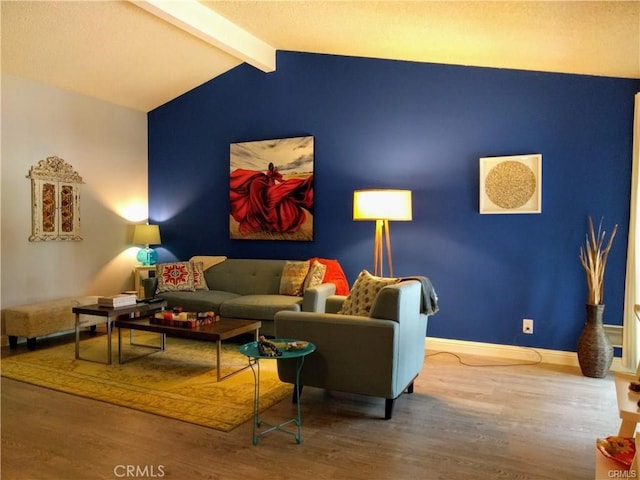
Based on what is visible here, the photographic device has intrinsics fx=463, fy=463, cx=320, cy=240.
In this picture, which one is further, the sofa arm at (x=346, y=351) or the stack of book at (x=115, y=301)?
the stack of book at (x=115, y=301)

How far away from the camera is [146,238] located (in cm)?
579

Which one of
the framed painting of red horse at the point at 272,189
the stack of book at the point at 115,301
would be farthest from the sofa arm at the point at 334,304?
the stack of book at the point at 115,301

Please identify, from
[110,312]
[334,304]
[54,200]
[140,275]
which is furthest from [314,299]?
[54,200]

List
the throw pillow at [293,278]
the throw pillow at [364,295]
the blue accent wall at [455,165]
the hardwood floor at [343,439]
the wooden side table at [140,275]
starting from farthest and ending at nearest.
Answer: the wooden side table at [140,275] → the throw pillow at [293,278] → the blue accent wall at [455,165] → the throw pillow at [364,295] → the hardwood floor at [343,439]

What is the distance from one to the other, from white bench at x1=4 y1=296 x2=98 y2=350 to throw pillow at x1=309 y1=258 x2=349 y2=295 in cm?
253

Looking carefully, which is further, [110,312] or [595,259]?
[110,312]

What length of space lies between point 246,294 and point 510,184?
296 cm

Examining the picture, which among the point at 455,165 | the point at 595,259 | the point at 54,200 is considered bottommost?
the point at 595,259

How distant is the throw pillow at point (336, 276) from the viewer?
15.4 ft

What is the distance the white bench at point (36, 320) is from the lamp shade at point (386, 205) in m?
3.09

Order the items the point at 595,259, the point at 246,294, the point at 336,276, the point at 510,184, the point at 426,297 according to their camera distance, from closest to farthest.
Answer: the point at 426,297 → the point at 595,259 → the point at 510,184 → the point at 336,276 → the point at 246,294

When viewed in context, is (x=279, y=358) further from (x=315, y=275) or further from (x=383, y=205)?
(x=315, y=275)

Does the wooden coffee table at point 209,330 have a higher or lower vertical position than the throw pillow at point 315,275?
lower

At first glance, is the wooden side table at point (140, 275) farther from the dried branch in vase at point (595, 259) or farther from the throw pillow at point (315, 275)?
the dried branch in vase at point (595, 259)
